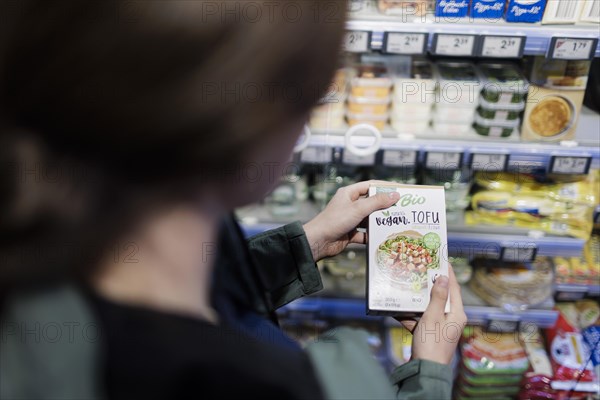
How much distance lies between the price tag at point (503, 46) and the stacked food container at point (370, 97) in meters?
0.33

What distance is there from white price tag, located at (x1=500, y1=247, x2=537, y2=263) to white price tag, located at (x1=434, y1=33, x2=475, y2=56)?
0.70 m

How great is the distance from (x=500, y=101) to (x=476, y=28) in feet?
0.94

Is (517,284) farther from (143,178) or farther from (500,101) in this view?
(143,178)

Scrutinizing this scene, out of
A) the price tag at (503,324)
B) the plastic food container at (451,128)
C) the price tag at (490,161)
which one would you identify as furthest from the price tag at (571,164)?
the price tag at (503,324)

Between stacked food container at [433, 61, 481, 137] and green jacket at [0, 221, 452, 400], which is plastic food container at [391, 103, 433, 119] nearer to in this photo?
stacked food container at [433, 61, 481, 137]

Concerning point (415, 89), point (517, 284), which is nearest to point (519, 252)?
point (517, 284)

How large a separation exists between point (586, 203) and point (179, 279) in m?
1.68

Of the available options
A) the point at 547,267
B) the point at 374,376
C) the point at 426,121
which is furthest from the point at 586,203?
the point at 374,376

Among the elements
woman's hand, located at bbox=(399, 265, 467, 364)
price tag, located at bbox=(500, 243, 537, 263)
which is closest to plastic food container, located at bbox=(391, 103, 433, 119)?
price tag, located at bbox=(500, 243, 537, 263)

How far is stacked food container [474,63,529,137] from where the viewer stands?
1637 mm

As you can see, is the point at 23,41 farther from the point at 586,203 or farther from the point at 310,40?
the point at 586,203

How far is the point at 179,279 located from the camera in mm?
466

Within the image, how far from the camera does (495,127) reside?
66.7 inches

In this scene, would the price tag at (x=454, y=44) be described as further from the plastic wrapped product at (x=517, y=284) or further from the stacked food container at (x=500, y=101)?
the plastic wrapped product at (x=517, y=284)
